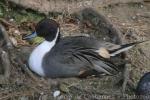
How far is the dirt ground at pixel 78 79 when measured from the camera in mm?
5902

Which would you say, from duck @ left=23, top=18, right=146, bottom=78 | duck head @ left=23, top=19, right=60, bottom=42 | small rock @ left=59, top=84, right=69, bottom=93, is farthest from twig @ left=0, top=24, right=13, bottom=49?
small rock @ left=59, top=84, right=69, bottom=93

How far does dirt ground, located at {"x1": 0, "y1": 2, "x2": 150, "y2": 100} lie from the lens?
590 centimetres

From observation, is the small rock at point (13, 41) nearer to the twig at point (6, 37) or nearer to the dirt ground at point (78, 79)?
the dirt ground at point (78, 79)

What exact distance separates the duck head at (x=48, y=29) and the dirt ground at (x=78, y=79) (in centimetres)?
10

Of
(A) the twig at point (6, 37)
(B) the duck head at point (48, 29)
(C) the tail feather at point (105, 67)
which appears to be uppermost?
(B) the duck head at point (48, 29)

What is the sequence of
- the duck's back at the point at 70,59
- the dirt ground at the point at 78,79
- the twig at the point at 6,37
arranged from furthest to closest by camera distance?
the twig at the point at 6,37 < the duck's back at the point at 70,59 < the dirt ground at the point at 78,79

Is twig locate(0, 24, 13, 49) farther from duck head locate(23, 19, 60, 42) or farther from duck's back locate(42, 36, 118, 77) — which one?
duck's back locate(42, 36, 118, 77)

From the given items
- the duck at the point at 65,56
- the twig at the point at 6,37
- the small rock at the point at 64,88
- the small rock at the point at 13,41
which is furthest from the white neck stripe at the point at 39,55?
the small rock at the point at 13,41

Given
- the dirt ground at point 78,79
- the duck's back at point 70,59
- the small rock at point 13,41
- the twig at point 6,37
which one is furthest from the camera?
the small rock at point 13,41

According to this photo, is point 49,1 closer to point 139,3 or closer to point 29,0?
point 29,0

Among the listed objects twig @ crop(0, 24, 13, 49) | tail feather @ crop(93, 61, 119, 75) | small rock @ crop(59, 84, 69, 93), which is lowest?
small rock @ crop(59, 84, 69, 93)

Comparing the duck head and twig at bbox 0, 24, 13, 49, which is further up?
the duck head

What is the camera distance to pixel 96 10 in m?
7.63

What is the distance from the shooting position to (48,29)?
6176 mm
